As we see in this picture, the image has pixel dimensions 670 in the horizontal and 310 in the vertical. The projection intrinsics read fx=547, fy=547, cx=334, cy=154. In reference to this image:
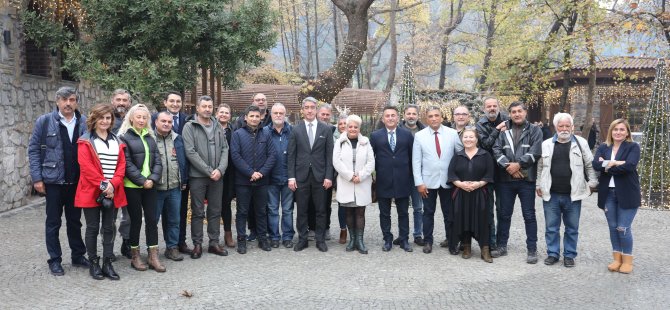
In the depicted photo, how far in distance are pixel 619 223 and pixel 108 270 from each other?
5282 millimetres

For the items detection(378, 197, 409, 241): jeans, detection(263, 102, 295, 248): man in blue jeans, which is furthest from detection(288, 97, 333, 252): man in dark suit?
detection(378, 197, 409, 241): jeans

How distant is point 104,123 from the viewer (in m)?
5.24

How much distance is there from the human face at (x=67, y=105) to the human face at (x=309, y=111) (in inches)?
102

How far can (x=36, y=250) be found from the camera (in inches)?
259

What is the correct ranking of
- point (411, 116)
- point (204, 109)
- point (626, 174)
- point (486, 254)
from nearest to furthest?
point (626, 174), point (204, 109), point (486, 254), point (411, 116)

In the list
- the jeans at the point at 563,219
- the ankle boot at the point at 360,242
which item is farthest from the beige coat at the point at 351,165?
the jeans at the point at 563,219

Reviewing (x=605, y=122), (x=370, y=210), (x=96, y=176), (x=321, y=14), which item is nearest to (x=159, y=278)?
(x=96, y=176)

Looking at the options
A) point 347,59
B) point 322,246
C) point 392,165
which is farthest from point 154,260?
point 347,59

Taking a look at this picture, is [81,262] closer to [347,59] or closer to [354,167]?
[354,167]

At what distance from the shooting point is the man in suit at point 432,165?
653cm

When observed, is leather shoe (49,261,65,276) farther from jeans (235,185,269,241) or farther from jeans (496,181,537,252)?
jeans (496,181,537,252)

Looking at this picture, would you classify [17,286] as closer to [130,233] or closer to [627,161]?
[130,233]

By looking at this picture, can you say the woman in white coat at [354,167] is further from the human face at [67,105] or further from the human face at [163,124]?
the human face at [67,105]

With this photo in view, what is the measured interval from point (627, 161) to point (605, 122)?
18.8 m
